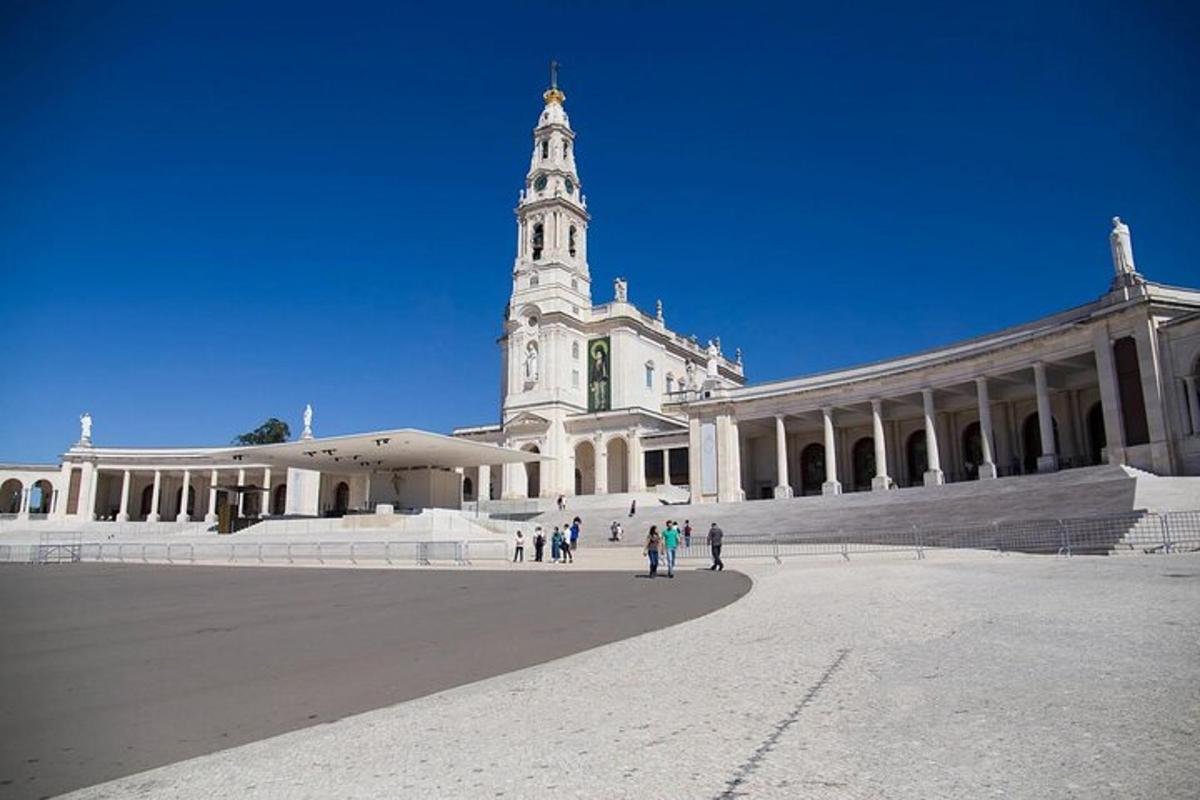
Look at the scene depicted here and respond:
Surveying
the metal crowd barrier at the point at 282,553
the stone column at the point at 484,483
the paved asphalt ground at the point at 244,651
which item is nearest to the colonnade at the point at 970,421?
the metal crowd barrier at the point at 282,553

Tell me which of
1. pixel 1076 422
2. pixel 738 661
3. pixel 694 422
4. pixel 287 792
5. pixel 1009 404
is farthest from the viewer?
pixel 694 422

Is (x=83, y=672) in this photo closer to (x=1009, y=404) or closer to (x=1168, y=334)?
(x=1168, y=334)

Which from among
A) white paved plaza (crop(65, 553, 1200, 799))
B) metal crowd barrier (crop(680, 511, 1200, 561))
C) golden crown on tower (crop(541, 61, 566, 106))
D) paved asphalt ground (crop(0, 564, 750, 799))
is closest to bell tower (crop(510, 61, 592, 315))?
golden crown on tower (crop(541, 61, 566, 106))

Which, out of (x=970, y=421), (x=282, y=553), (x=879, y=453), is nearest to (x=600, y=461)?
Result: (x=879, y=453)

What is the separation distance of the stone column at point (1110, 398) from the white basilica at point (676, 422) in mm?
63

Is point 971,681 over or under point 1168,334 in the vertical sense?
under

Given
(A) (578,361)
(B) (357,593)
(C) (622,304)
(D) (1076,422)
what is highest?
(C) (622,304)

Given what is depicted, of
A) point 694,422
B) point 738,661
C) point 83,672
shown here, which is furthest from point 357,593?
point 694,422

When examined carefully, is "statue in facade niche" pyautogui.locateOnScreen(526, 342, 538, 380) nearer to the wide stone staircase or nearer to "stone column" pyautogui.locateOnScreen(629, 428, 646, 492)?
"stone column" pyautogui.locateOnScreen(629, 428, 646, 492)

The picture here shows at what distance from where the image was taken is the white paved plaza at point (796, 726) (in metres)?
3.88

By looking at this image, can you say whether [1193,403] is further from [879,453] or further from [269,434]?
[269,434]

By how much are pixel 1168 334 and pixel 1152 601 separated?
23.9 metres

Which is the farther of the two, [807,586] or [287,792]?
[807,586]

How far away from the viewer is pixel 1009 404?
4144 centimetres
